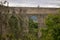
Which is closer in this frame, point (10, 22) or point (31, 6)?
point (10, 22)

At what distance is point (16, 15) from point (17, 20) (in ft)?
0.46

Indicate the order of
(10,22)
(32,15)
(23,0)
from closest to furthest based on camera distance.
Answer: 1. (10,22)
2. (23,0)
3. (32,15)

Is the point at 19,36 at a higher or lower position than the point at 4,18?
lower

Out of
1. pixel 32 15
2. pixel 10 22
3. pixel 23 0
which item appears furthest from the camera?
pixel 32 15

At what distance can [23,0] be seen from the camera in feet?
29.8

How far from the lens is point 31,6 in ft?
31.3

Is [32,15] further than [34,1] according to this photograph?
Yes

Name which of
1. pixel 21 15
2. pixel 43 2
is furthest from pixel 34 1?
pixel 21 15

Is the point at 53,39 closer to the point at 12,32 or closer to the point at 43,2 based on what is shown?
the point at 12,32

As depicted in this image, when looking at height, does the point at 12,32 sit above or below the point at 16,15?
below

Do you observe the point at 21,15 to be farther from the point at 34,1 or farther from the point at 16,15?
the point at 34,1

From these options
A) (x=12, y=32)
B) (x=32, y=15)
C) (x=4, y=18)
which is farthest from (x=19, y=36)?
(x=32, y=15)

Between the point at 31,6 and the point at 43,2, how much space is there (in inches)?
22.1

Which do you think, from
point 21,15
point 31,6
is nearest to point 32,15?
point 31,6
